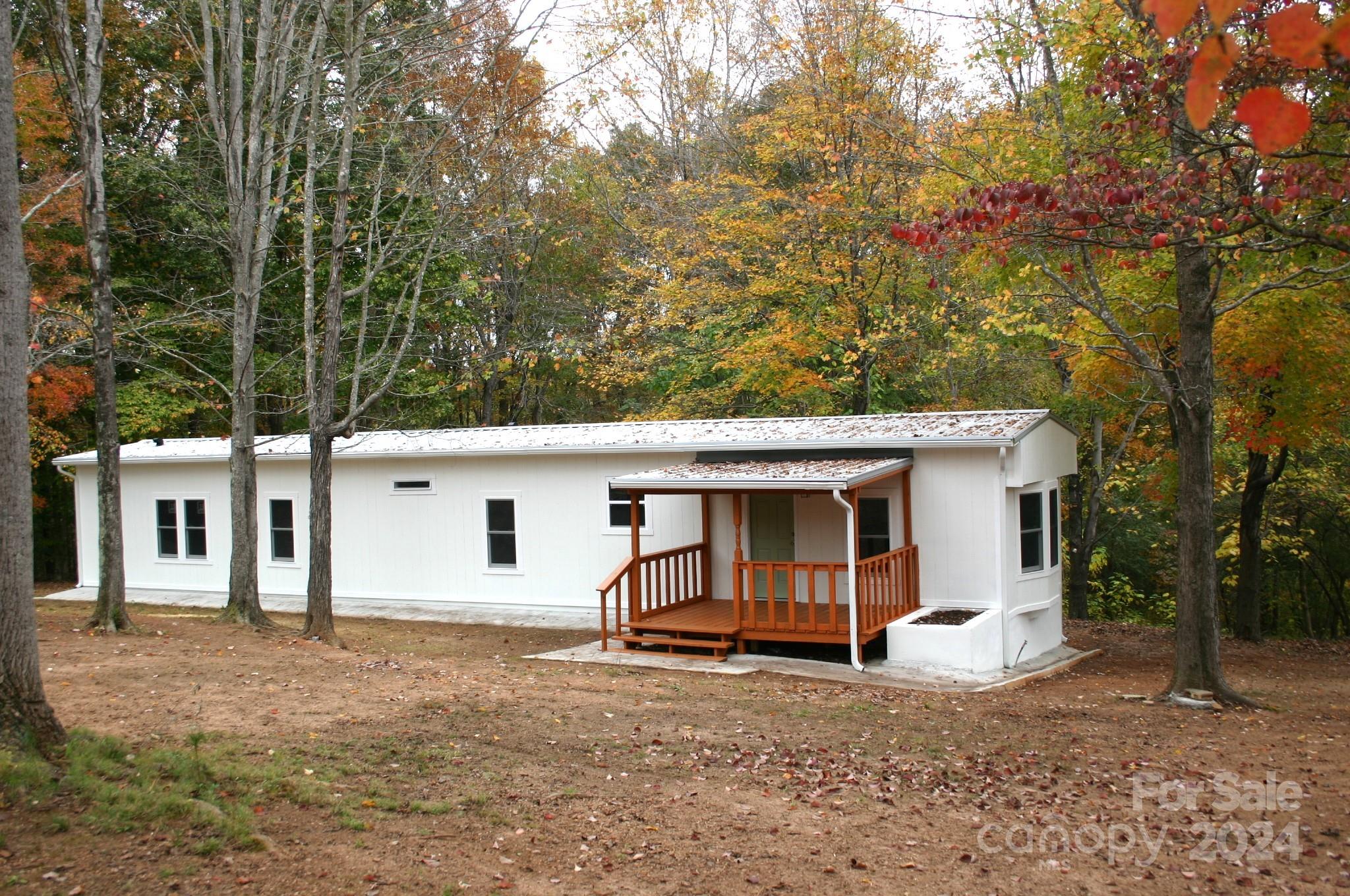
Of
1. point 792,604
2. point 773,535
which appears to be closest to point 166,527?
point 773,535

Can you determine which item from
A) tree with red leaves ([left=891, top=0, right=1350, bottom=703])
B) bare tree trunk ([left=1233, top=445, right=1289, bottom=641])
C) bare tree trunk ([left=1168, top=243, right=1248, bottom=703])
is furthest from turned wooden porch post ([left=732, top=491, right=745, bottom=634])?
bare tree trunk ([left=1233, top=445, right=1289, bottom=641])

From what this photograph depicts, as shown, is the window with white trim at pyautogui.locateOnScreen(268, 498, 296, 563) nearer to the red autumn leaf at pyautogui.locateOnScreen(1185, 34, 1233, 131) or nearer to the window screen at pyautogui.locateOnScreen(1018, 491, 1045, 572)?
the window screen at pyautogui.locateOnScreen(1018, 491, 1045, 572)

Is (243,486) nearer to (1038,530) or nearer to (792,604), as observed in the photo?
(792,604)

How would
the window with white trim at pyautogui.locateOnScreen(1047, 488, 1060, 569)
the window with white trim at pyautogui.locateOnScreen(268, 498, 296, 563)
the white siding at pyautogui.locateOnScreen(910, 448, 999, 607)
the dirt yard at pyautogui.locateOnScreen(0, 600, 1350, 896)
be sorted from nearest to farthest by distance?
Answer: 1. the dirt yard at pyautogui.locateOnScreen(0, 600, 1350, 896)
2. the white siding at pyautogui.locateOnScreen(910, 448, 999, 607)
3. the window with white trim at pyautogui.locateOnScreen(1047, 488, 1060, 569)
4. the window with white trim at pyautogui.locateOnScreen(268, 498, 296, 563)

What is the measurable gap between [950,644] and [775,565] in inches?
88.5

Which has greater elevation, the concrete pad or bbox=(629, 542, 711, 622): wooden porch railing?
bbox=(629, 542, 711, 622): wooden porch railing

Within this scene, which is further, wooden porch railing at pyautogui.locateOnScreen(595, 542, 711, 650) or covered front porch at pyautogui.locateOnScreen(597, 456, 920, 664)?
wooden porch railing at pyautogui.locateOnScreen(595, 542, 711, 650)

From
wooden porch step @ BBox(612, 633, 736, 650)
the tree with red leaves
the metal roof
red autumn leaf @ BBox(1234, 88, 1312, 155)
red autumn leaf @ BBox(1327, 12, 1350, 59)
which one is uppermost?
the tree with red leaves

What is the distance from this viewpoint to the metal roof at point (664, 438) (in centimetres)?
1324

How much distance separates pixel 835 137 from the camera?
20125 millimetres

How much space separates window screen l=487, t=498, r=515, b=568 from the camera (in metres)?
17.0

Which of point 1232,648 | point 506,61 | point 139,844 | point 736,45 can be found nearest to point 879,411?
point 1232,648

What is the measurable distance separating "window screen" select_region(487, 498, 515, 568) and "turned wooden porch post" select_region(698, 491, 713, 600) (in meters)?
3.80

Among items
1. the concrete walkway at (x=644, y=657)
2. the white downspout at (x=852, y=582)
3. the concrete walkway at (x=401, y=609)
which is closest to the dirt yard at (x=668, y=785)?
the concrete walkway at (x=644, y=657)
